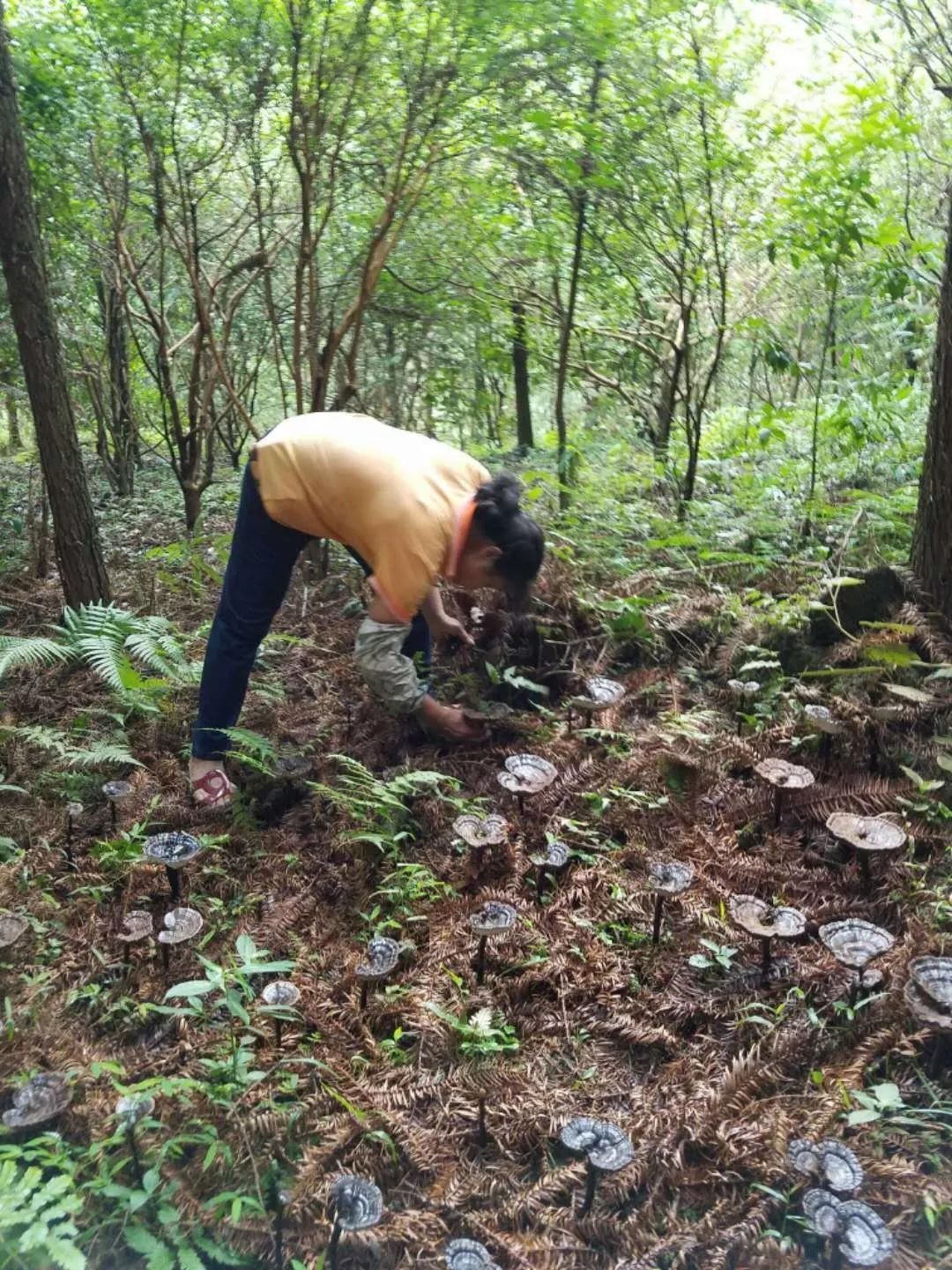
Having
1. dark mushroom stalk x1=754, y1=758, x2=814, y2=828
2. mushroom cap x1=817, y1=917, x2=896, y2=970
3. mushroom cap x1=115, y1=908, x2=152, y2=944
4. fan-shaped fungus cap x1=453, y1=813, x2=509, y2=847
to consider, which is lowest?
mushroom cap x1=115, y1=908, x2=152, y2=944

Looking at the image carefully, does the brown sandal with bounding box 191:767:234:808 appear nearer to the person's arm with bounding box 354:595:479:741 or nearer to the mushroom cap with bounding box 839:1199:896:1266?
the person's arm with bounding box 354:595:479:741

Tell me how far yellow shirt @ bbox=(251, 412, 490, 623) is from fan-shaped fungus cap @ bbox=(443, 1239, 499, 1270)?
233cm

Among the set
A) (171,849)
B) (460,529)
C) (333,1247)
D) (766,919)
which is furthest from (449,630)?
(333,1247)

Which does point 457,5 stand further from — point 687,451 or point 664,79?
point 687,451

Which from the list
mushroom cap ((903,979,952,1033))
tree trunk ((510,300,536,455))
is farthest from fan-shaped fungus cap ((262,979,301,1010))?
tree trunk ((510,300,536,455))

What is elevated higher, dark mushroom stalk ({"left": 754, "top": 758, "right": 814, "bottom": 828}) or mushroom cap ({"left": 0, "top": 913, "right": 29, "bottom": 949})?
dark mushroom stalk ({"left": 754, "top": 758, "right": 814, "bottom": 828})

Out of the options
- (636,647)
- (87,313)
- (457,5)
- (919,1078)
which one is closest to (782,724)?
(636,647)

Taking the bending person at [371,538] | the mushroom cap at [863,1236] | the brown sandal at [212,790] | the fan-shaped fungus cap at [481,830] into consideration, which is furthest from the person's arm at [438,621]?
the mushroom cap at [863,1236]

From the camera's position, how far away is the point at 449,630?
501 centimetres

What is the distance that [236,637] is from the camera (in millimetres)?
4379

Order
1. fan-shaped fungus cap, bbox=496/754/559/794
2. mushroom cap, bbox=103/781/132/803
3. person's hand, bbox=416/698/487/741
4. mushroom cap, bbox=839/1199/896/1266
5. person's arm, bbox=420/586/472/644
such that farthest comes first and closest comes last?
person's arm, bbox=420/586/472/644 < person's hand, bbox=416/698/487/741 < mushroom cap, bbox=103/781/132/803 < fan-shaped fungus cap, bbox=496/754/559/794 < mushroom cap, bbox=839/1199/896/1266

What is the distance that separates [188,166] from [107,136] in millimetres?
709

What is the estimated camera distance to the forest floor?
2305 millimetres

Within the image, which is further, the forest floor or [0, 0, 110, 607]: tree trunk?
[0, 0, 110, 607]: tree trunk
